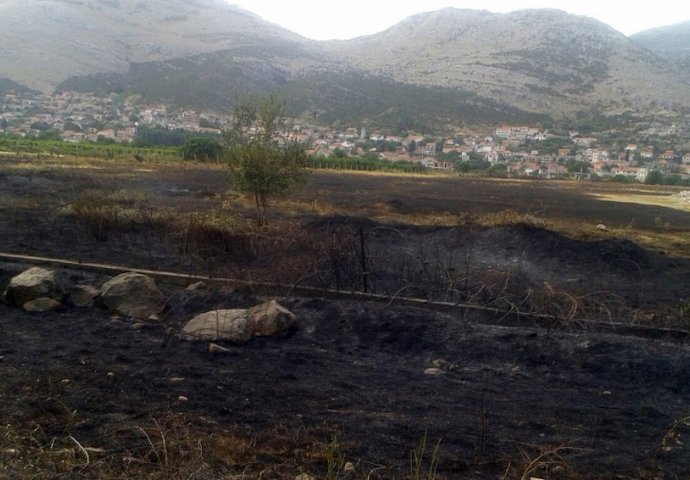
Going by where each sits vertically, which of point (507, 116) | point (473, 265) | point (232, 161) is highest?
point (507, 116)

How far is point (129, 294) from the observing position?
30.4ft

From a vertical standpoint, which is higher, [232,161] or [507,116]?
[507,116]

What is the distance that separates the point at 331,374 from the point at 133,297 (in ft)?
12.4

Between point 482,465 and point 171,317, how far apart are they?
5530 mm

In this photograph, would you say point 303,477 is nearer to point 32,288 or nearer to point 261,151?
point 32,288

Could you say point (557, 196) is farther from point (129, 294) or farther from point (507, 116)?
point (507, 116)

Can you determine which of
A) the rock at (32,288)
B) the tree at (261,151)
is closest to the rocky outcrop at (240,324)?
the rock at (32,288)

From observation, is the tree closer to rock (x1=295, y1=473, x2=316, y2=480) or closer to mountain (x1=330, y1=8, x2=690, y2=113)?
rock (x1=295, y1=473, x2=316, y2=480)

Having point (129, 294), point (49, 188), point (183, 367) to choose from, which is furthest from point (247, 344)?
point (49, 188)

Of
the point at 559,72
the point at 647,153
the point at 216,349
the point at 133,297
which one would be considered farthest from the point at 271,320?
the point at 559,72

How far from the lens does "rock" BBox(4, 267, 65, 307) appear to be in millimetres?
9016

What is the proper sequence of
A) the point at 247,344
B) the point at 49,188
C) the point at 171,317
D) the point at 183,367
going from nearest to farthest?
1. the point at 183,367
2. the point at 247,344
3. the point at 171,317
4. the point at 49,188

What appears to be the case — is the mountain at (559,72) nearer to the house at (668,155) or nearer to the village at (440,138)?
the village at (440,138)

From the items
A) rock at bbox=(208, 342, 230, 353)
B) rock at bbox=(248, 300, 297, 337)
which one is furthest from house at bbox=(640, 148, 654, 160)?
rock at bbox=(208, 342, 230, 353)
